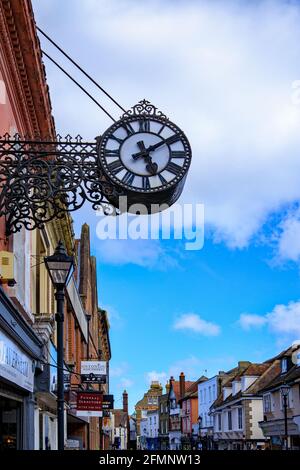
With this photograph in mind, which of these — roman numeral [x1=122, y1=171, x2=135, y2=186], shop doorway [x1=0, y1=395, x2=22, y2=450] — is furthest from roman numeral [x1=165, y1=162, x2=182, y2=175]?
shop doorway [x1=0, y1=395, x2=22, y2=450]

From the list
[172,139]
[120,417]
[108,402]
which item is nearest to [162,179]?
[172,139]

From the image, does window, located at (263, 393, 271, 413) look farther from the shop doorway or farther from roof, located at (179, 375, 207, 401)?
the shop doorway

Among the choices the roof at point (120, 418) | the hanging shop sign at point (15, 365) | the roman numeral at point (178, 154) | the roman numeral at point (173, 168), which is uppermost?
the roman numeral at point (178, 154)

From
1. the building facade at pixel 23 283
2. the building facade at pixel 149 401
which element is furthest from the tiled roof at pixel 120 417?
the building facade at pixel 23 283

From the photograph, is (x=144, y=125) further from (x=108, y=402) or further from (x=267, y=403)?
(x=267, y=403)

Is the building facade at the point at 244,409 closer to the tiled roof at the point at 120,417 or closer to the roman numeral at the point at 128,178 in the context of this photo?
the tiled roof at the point at 120,417

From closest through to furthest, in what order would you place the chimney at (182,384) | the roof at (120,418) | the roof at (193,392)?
the roof at (193,392)
the chimney at (182,384)
the roof at (120,418)

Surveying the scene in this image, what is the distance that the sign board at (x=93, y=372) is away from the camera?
22.4 metres

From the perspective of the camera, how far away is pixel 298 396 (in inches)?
1806

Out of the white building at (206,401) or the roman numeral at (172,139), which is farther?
the white building at (206,401)

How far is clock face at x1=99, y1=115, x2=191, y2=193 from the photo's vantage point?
24.7 ft

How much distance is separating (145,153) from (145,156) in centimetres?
4

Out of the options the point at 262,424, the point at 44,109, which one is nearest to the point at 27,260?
the point at 44,109
